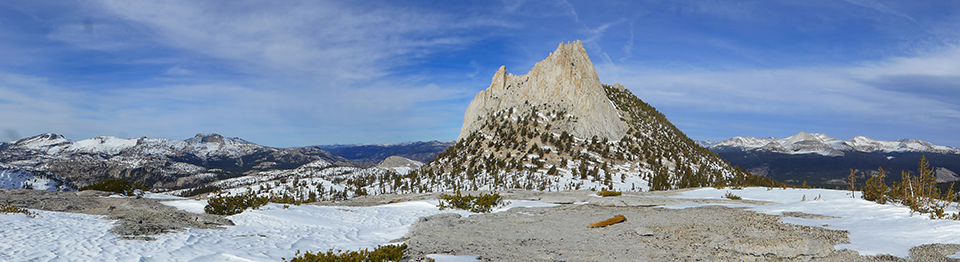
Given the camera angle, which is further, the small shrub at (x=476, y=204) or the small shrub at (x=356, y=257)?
the small shrub at (x=476, y=204)

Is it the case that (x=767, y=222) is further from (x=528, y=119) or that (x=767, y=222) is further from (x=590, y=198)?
(x=528, y=119)

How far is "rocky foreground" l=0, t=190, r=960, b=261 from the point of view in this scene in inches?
284

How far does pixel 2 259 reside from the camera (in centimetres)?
585

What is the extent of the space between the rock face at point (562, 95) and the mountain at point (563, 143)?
0.39ft

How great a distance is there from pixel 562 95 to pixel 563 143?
26.9 ft

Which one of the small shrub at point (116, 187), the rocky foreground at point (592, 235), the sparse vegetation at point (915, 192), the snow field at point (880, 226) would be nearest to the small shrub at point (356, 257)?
the rocky foreground at point (592, 235)

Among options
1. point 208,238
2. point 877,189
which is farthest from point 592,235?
point 877,189

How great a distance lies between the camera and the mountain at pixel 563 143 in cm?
3581

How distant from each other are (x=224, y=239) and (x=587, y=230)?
8.74 m

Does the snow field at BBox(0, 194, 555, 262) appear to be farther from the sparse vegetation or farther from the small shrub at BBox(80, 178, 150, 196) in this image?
the sparse vegetation

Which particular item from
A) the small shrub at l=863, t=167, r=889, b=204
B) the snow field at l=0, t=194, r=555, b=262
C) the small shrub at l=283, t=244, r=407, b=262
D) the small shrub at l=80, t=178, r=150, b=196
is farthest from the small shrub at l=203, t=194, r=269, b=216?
the small shrub at l=863, t=167, r=889, b=204

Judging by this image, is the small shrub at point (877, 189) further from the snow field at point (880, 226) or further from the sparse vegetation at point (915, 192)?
the snow field at point (880, 226)

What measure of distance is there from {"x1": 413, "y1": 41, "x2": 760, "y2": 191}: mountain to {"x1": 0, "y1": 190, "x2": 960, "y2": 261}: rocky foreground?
19.0m

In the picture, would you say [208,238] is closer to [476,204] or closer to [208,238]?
[208,238]
